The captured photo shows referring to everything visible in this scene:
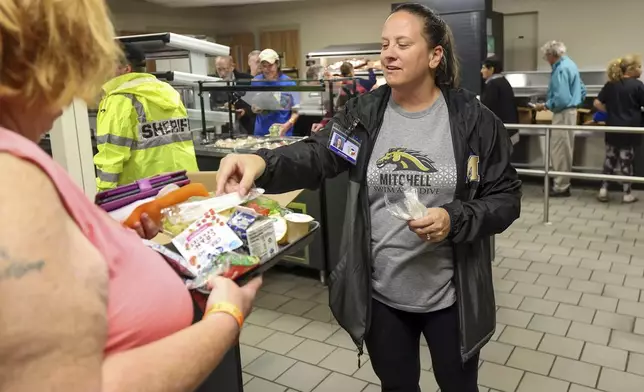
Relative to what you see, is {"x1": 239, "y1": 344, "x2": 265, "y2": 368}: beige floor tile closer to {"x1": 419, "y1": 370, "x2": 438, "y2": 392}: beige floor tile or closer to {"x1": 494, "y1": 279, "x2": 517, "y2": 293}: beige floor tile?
{"x1": 419, "y1": 370, "x2": 438, "y2": 392}: beige floor tile

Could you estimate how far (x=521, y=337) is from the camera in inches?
123

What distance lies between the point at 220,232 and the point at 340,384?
1806mm

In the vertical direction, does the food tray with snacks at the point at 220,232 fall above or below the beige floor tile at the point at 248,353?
above

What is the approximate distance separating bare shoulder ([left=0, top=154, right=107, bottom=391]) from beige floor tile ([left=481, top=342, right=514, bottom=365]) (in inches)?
102

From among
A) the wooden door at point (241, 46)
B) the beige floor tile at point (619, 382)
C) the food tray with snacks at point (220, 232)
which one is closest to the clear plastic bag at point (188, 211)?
the food tray with snacks at point (220, 232)

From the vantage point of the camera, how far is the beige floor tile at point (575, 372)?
2.69m

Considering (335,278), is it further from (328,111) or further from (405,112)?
(328,111)

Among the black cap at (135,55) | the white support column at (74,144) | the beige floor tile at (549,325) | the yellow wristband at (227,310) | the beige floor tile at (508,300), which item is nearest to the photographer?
the yellow wristband at (227,310)

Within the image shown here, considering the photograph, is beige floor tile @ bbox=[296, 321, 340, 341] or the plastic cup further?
beige floor tile @ bbox=[296, 321, 340, 341]

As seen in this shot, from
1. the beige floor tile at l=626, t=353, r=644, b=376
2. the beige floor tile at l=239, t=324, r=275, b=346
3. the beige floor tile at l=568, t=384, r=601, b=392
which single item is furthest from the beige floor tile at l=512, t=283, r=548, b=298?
the beige floor tile at l=239, t=324, r=275, b=346

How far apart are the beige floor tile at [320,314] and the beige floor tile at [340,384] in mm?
661

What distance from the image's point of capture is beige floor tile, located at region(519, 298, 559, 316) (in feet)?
11.3

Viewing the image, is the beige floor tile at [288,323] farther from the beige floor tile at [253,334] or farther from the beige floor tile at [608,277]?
the beige floor tile at [608,277]

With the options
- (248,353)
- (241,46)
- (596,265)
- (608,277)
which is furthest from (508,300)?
(241,46)
